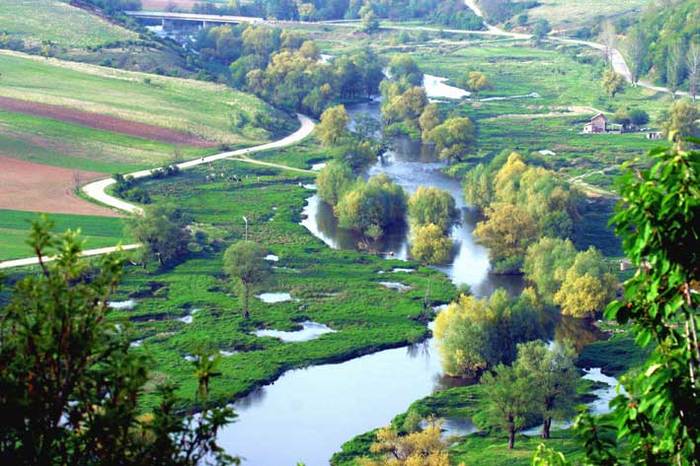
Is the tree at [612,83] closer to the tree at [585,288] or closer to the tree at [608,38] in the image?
the tree at [608,38]

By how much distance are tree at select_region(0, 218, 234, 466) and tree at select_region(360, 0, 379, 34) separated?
369 feet

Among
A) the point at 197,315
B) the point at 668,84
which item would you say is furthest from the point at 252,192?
the point at 668,84

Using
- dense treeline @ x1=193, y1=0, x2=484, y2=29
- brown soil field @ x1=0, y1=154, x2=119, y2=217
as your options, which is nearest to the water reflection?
brown soil field @ x1=0, y1=154, x2=119, y2=217

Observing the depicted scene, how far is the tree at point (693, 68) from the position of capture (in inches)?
3334

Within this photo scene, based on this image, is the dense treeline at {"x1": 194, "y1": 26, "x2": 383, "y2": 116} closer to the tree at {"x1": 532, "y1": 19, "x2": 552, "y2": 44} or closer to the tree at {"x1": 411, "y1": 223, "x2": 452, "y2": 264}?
the tree at {"x1": 532, "y1": 19, "x2": 552, "y2": 44}

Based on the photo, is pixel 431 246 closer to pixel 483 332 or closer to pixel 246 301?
pixel 246 301

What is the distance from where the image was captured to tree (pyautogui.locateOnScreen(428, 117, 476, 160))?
6694 cm

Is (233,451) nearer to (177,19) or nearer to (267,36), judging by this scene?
(267,36)

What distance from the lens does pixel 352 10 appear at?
12900cm

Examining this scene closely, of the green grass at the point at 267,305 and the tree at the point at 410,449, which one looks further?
the green grass at the point at 267,305

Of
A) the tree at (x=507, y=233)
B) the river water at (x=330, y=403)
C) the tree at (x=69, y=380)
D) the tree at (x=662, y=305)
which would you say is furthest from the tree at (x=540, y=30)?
the tree at (x=69, y=380)

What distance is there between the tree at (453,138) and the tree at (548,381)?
3505 centimetres

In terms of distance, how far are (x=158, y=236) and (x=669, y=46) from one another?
54988 mm

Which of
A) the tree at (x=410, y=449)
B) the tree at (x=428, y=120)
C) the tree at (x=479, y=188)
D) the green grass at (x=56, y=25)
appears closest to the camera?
the tree at (x=410, y=449)
